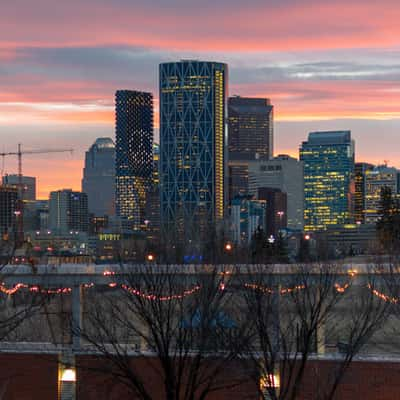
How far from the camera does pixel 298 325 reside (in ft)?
82.5

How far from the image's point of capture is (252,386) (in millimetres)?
27031

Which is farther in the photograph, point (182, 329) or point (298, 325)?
point (182, 329)

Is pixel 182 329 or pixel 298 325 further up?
pixel 298 325

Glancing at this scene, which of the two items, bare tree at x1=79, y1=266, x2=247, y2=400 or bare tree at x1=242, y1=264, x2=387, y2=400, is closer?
bare tree at x1=242, y1=264, x2=387, y2=400

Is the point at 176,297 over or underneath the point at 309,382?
over

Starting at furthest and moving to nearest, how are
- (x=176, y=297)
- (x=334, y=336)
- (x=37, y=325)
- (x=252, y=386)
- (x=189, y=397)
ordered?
(x=37, y=325) < (x=334, y=336) < (x=252, y=386) < (x=176, y=297) < (x=189, y=397)

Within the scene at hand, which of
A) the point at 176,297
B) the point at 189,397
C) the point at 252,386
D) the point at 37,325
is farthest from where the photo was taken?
the point at 37,325

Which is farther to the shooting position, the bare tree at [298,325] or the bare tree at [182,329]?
the bare tree at [182,329]

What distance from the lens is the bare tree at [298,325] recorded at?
22.7m

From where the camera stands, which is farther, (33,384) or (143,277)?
(33,384)

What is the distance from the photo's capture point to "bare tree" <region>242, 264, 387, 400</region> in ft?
74.6

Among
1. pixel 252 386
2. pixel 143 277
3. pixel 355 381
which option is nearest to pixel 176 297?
pixel 143 277

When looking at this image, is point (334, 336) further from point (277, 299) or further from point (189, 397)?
point (189, 397)

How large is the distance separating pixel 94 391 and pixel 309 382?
6103 millimetres
